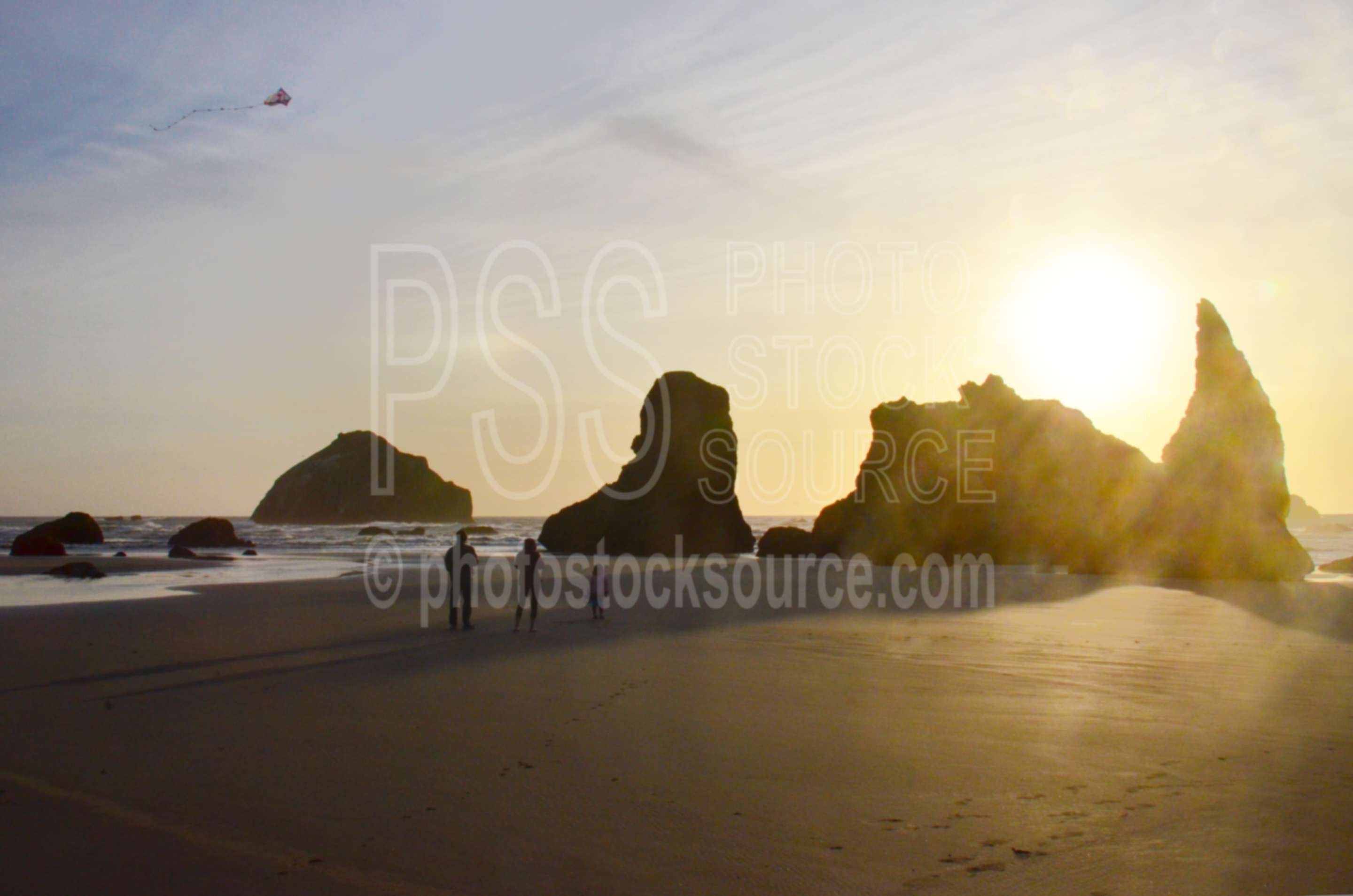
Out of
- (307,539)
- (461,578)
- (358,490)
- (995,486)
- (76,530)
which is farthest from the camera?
(358,490)

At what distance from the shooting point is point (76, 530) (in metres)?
61.9

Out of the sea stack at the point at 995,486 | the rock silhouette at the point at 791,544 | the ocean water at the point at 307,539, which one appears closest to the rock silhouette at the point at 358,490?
the ocean water at the point at 307,539

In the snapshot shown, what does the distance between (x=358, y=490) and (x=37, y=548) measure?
4005 inches

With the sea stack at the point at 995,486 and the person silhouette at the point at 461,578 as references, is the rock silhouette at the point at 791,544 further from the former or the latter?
the person silhouette at the point at 461,578

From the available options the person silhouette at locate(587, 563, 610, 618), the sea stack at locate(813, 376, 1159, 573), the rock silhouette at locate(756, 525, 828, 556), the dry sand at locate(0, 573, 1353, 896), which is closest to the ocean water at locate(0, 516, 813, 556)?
the rock silhouette at locate(756, 525, 828, 556)

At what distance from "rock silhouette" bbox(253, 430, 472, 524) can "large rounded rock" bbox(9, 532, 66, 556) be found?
9803cm

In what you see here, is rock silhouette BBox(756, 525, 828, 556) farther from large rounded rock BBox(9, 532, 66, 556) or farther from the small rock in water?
the small rock in water

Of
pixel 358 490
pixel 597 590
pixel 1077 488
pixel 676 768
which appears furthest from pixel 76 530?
pixel 358 490

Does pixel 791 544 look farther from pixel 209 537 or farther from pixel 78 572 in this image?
pixel 78 572

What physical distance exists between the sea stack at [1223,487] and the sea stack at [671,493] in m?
33.5

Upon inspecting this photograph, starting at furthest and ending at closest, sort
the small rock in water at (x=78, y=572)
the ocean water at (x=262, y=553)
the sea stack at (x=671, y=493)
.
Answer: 1. the sea stack at (x=671, y=493)
2. the small rock in water at (x=78, y=572)
3. the ocean water at (x=262, y=553)

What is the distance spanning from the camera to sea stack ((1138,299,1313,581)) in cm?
3756

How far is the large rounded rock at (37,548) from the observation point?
46469mm

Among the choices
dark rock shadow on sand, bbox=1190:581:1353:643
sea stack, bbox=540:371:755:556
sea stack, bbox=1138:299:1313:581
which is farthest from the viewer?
sea stack, bbox=540:371:755:556
